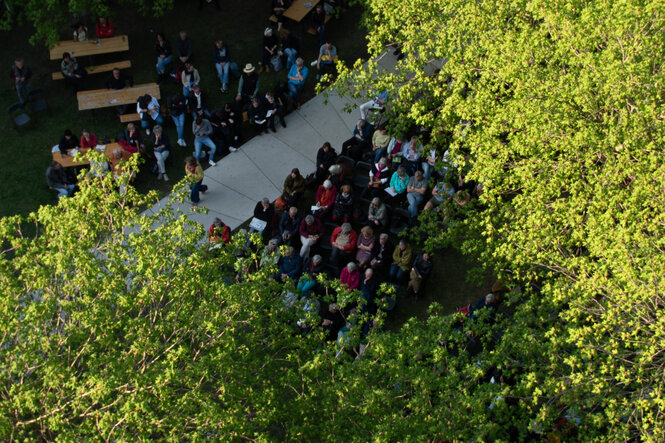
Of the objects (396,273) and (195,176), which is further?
(195,176)

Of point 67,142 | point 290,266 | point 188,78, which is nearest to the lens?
point 290,266

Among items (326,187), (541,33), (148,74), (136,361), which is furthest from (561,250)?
(148,74)

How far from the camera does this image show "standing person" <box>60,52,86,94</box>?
21.5 metres

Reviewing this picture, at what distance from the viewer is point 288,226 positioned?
18.6 m

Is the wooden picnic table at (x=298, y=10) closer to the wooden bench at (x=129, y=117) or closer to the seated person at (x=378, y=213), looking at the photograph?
the wooden bench at (x=129, y=117)

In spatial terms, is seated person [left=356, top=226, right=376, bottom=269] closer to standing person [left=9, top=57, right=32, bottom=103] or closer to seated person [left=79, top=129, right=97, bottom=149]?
seated person [left=79, top=129, right=97, bottom=149]

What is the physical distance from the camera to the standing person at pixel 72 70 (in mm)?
21469

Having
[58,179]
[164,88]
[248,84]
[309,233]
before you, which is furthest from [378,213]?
[58,179]

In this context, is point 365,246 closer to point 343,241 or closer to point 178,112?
point 343,241

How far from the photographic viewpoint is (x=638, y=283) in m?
12.4

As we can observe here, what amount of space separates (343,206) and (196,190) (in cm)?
400

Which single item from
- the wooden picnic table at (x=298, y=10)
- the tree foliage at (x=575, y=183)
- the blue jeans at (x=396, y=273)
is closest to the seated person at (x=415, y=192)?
the blue jeans at (x=396, y=273)

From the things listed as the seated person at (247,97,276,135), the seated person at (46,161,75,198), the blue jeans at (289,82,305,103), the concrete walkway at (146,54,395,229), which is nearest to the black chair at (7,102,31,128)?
the seated person at (46,161,75,198)

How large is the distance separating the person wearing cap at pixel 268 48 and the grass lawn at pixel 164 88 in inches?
14.3
